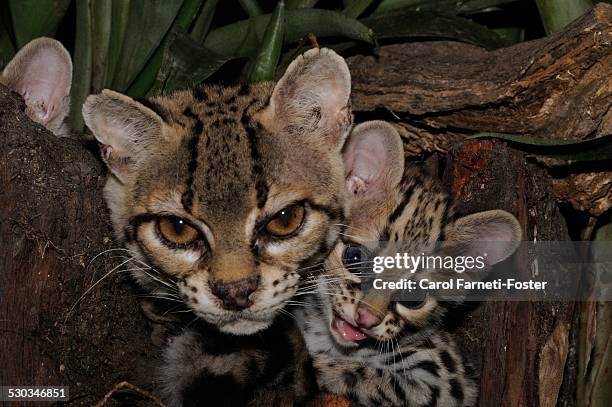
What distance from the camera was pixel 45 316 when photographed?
2.77 meters

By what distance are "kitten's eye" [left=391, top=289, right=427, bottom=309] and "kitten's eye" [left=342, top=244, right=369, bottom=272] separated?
18 centimetres

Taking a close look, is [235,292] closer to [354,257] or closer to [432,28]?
[354,257]

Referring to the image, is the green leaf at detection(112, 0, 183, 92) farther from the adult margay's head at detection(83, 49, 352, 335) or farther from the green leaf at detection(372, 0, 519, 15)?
the green leaf at detection(372, 0, 519, 15)

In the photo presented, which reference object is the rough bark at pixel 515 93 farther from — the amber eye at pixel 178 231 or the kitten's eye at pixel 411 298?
the amber eye at pixel 178 231

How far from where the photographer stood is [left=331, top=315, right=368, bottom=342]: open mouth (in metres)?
3.14

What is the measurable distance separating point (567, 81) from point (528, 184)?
456 millimetres

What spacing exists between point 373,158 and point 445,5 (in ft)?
4.10

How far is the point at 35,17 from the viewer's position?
393 cm

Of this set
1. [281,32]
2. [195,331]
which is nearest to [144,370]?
[195,331]

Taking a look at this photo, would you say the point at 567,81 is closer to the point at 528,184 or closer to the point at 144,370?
the point at 528,184

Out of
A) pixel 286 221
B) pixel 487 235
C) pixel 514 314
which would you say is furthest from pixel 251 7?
pixel 514 314

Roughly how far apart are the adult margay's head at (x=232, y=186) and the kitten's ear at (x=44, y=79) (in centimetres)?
73

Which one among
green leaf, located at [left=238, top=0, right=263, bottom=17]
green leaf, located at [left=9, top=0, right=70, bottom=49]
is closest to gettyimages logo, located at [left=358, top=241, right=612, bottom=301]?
green leaf, located at [left=238, top=0, right=263, bottom=17]

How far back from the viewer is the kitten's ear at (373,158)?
10.6ft
